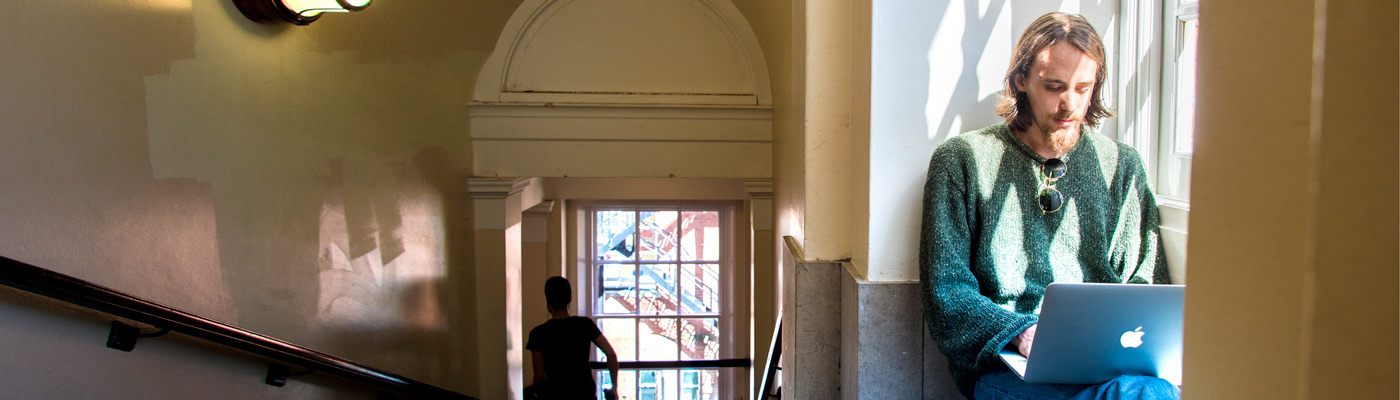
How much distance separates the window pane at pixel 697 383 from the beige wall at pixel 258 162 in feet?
7.74

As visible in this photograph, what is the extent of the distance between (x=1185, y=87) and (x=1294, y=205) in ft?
3.80

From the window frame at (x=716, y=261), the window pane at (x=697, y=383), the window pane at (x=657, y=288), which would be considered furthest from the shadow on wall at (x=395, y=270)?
the window pane at (x=697, y=383)

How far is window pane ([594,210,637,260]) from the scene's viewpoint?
5.73m

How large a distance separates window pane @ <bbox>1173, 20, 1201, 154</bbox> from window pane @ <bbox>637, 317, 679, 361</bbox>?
14.6 feet

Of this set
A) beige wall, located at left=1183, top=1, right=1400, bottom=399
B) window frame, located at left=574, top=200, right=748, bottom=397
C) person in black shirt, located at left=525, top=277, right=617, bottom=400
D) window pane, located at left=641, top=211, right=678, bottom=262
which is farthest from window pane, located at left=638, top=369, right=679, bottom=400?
beige wall, located at left=1183, top=1, right=1400, bottom=399

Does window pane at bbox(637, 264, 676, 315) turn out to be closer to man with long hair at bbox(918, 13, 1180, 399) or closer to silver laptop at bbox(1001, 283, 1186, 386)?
man with long hair at bbox(918, 13, 1180, 399)

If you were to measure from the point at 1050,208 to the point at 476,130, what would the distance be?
2.83 m

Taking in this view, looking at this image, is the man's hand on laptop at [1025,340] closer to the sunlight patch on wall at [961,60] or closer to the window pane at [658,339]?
the sunlight patch on wall at [961,60]

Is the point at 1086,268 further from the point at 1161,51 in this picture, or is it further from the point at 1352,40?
the point at 1352,40

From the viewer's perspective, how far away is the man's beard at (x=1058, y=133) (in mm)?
1382

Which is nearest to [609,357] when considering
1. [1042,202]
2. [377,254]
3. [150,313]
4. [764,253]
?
[764,253]

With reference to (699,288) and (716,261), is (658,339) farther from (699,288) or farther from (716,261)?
(716,261)

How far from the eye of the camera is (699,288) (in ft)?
18.8

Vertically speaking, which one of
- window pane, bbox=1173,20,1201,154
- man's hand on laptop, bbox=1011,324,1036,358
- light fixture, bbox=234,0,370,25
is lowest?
man's hand on laptop, bbox=1011,324,1036,358
